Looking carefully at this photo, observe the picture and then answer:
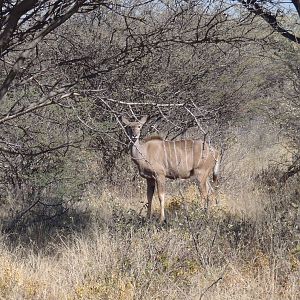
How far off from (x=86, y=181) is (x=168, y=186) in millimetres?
2179

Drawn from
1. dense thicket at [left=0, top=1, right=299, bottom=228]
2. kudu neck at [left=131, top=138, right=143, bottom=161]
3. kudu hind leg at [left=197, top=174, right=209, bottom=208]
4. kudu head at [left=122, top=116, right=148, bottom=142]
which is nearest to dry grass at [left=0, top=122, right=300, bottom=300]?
dense thicket at [left=0, top=1, right=299, bottom=228]

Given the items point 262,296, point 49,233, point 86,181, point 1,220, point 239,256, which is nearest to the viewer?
point 262,296

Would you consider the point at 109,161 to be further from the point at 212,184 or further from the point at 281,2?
the point at 281,2

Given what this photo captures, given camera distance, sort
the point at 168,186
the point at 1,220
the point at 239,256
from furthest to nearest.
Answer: the point at 168,186 → the point at 1,220 → the point at 239,256

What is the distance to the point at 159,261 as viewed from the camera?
600 centimetres

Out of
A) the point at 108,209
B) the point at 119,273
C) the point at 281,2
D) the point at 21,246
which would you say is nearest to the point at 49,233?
the point at 21,246

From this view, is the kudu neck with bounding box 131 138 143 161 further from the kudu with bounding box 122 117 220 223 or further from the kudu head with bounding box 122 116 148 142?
the kudu head with bounding box 122 116 148 142

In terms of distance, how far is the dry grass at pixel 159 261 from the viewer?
18.1 ft

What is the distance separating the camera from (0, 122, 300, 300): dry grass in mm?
5516

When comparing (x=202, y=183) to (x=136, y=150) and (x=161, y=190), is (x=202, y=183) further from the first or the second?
(x=136, y=150)

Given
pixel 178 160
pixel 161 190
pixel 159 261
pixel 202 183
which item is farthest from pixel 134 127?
pixel 159 261

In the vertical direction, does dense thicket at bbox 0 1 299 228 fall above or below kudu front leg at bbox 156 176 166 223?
above

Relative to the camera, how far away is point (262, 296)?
213 inches

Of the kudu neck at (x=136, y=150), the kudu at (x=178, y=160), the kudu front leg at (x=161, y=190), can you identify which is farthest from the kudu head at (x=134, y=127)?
the kudu front leg at (x=161, y=190)
